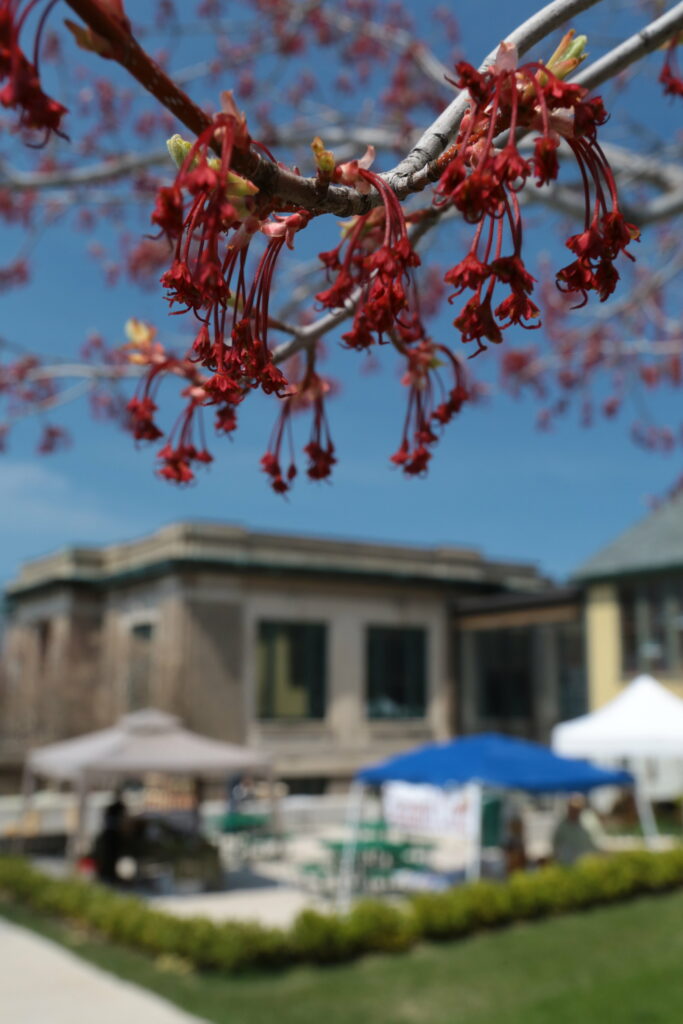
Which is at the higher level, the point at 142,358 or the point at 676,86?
the point at 676,86

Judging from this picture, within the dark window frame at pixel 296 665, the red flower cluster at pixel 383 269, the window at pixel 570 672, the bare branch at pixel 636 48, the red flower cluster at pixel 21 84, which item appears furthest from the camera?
the window at pixel 570 672

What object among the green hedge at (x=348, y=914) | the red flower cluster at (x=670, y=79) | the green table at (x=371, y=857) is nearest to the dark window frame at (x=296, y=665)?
the green table at (x=371, y=857)

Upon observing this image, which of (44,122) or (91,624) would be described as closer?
(44,122)

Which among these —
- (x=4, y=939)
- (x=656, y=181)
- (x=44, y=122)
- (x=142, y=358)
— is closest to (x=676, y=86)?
(x=142, y=358)

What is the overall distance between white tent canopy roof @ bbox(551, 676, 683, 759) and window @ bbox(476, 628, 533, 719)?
644 inches

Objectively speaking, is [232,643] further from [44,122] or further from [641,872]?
[44,122]

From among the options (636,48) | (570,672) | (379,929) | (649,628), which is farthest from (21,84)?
(570,672)

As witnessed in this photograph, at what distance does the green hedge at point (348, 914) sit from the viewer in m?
10.8

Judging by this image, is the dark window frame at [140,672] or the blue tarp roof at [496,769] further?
the dark window frame at [140,672]

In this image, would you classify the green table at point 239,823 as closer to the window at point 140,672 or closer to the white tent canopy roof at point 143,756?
the white tent canopy roof at point 143,756

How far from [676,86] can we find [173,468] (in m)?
1.74

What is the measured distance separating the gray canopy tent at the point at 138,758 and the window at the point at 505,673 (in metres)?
17.7

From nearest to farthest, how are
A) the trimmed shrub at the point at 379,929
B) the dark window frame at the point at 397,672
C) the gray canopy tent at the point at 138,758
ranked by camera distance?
the trimmed shrub at the point at 379,929, the gray canopy tent at the point at 138,758, the dark window frame at the point at 397,672

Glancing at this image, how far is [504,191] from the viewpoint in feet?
4.58
